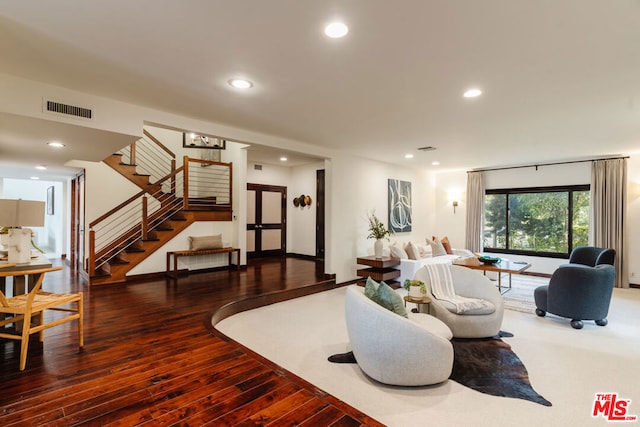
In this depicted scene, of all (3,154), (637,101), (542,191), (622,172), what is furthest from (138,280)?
(622,172)

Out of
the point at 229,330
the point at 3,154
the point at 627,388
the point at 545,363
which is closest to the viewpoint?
the point at 627,388

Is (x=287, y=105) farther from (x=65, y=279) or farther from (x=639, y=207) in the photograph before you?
(x=639, y=207)

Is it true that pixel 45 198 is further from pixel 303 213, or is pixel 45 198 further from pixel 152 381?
pixel 152 381

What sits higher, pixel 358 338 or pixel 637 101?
pixel 637 101

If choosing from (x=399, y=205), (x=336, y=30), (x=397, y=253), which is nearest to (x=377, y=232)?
(x=397, y=253)

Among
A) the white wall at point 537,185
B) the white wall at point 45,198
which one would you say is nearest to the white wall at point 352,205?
the white wall at point 537,185

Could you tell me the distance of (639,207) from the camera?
6387 millimetres

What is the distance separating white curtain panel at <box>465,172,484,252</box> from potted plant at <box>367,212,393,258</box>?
260 centimetres

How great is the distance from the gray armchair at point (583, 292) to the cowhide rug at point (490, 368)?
129 centimetres

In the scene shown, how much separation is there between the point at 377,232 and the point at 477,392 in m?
4.24

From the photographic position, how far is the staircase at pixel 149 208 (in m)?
5.88

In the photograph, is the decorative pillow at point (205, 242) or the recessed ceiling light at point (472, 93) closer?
the recessed ceiling light at point (472, 93)

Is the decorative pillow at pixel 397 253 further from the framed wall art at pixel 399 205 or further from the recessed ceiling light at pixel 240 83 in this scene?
the recessed ceiling light at pixel 240 83

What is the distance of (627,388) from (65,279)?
25.9 ft
